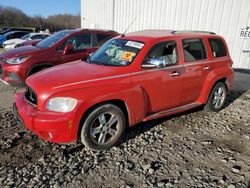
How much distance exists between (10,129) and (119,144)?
2001mm

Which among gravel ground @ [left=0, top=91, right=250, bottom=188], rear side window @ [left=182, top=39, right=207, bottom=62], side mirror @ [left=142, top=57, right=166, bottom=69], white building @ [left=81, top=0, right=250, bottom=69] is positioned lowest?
gravel ground @ [left=0, top=91, right=250, bottom=188]

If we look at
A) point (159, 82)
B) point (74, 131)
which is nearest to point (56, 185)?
point (74, 131)

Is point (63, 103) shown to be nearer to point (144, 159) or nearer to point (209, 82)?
point (144, 159)

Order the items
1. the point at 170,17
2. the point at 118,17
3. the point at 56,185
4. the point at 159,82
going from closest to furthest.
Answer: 1. the point at 56,185
2. the point at 159,82
3. the point at 170,17
4. the point at 118,17

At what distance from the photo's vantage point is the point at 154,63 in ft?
12.4

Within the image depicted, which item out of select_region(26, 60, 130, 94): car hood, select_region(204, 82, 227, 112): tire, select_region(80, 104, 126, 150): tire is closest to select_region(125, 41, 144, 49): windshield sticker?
select_region(26, 60, 130, 94): car hood

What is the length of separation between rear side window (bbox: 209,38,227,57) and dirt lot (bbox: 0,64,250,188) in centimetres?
150

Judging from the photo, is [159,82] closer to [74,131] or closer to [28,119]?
[74,131]

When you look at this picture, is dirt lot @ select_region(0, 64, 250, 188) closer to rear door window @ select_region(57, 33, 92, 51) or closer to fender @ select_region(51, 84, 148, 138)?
fender @ select_region(51, 84, 148, 138)

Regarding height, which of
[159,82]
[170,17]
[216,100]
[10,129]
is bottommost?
[10,129]

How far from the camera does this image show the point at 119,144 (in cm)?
386

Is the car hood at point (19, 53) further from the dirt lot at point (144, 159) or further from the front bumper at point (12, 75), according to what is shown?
the dirt lot at point (144, 159)

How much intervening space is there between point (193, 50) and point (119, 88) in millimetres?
1920

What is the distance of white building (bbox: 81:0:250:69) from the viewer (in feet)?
34.7
